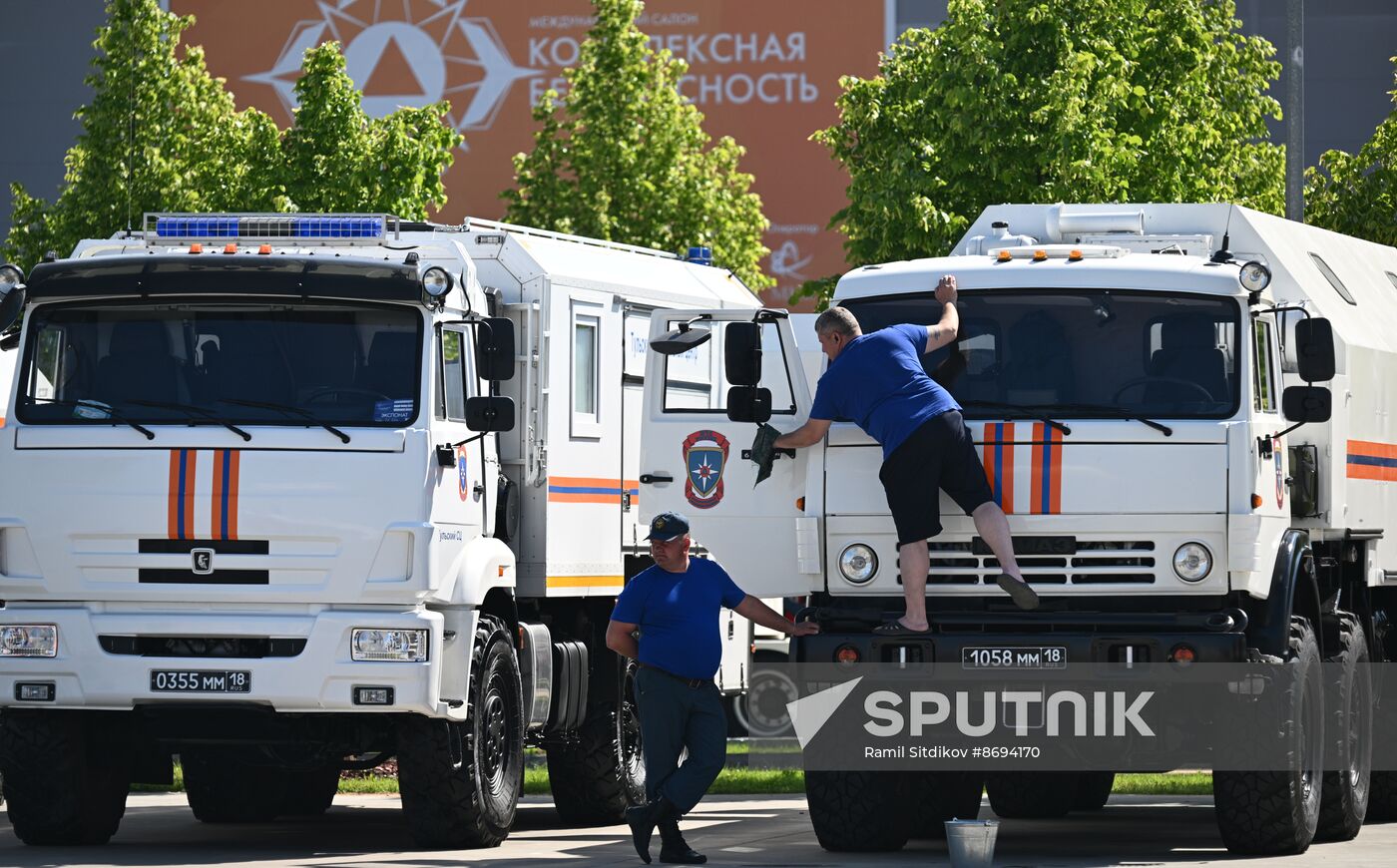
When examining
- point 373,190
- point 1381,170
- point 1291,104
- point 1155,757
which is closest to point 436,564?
point 1155,757

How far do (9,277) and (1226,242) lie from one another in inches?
266

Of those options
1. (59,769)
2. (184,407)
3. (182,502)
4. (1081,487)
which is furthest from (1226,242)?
(59,769)

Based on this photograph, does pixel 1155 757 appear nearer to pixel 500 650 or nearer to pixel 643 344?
pixel 500 650

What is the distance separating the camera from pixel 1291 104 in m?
19.5

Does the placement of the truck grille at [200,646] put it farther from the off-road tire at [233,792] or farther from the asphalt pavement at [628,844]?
the off-road tire at [233,792]

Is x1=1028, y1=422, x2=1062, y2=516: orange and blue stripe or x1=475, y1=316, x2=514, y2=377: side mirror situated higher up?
x1=475, y1=316, x2=514, y2=377: side mirror

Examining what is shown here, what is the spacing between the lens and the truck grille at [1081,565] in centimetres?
1152

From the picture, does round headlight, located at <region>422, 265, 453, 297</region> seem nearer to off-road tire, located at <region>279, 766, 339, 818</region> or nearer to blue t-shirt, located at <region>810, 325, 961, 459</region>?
blue t-shirt, located at <region>810, 325, 961, 459</region>

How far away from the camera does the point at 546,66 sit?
4441 centimetres

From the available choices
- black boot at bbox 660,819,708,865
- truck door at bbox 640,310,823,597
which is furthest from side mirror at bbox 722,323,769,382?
black boot at bbox 660,819,708,865

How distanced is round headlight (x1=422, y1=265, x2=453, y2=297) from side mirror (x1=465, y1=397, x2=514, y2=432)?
63cm

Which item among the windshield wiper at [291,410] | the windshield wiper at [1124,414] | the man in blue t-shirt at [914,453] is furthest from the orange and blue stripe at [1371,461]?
the windshield wiper at [291,410]

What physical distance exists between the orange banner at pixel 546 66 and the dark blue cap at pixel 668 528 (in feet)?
103

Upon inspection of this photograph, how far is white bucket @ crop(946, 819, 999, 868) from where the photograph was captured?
10773mm
